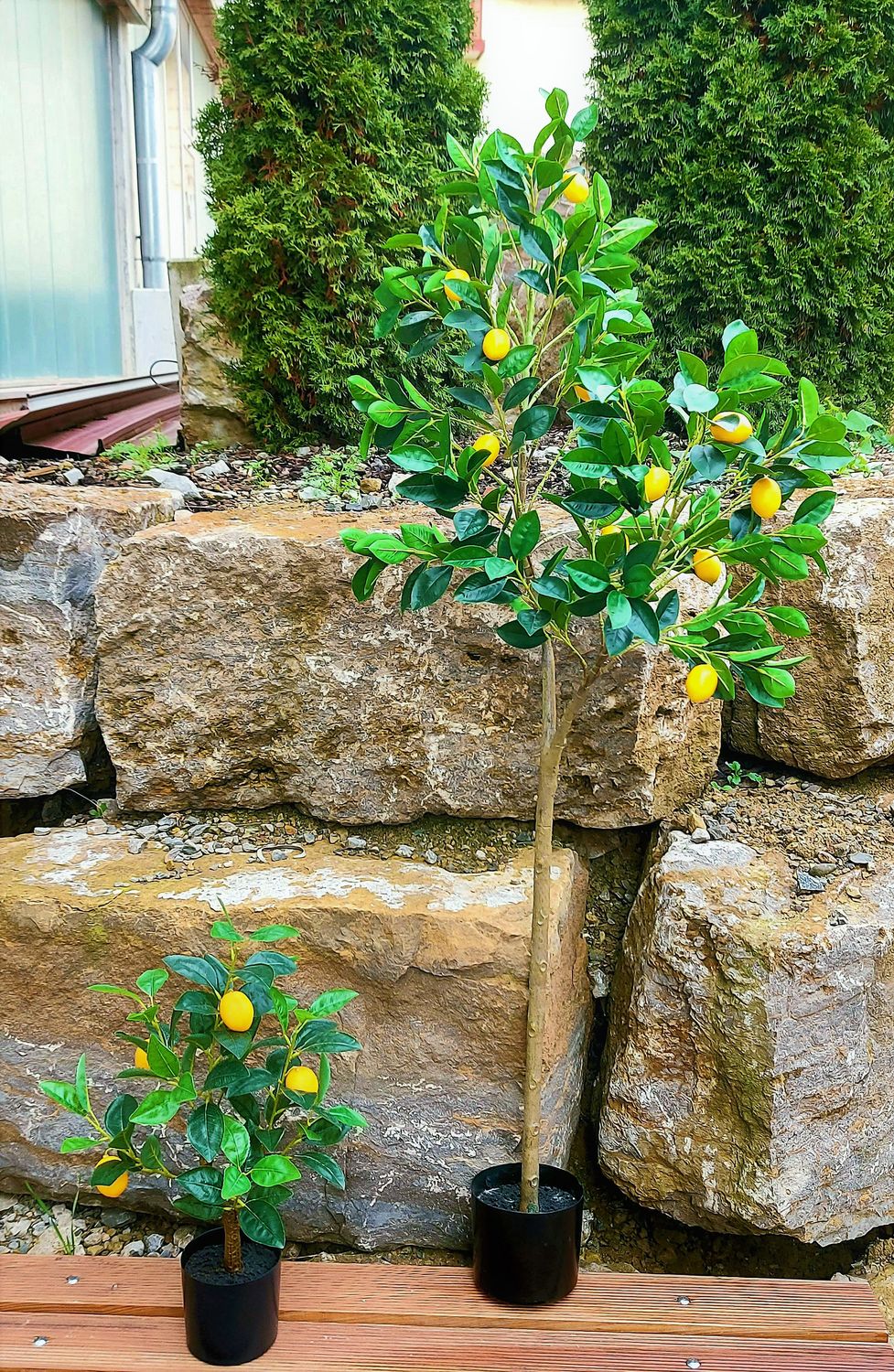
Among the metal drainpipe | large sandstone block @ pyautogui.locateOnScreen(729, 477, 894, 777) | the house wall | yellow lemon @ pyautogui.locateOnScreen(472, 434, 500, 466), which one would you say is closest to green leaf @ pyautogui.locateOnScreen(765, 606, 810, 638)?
yellow lemon @ pyautogui.locateOnScreen(472, 434, 500, 466)

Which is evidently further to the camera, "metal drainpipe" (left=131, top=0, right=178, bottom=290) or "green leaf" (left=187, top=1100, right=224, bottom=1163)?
"metal drainpipe" (left=131, top=0, right=178, bottom=290)

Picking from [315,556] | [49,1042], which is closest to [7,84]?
[315,556]

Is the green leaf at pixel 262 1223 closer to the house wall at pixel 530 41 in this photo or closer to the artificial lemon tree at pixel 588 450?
the artificial lemon tree at pixel 588 450

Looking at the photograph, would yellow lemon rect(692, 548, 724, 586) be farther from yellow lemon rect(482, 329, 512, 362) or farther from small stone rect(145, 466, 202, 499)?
small stone rect(145, 466, 202, 499)

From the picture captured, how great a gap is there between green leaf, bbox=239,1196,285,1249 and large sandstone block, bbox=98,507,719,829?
0.83 m

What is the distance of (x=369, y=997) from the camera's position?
205 centimetres

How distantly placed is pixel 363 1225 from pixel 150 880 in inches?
31.9

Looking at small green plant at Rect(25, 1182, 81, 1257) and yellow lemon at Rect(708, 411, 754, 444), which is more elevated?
yellow lemon at Rect(708, 411, 754, 444)

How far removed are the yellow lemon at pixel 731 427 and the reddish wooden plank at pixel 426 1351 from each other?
4.71 ft

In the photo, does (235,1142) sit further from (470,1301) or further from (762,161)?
(762,161)

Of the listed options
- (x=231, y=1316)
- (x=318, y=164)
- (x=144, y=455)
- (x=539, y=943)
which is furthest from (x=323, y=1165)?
(x=318, y=164)

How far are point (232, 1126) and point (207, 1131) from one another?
0.04m

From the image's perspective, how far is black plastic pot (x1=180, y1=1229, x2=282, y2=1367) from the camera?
163 centimetres

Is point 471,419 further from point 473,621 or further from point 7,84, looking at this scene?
point 7,84
